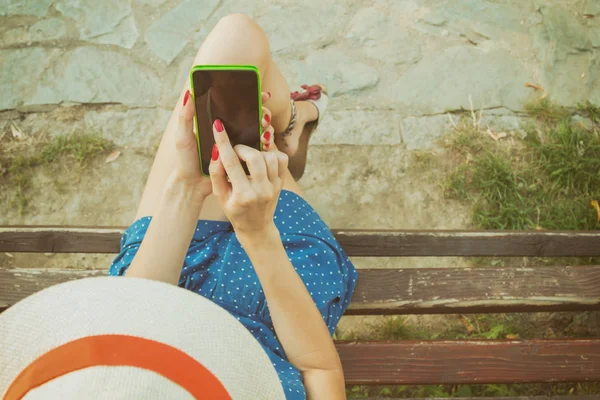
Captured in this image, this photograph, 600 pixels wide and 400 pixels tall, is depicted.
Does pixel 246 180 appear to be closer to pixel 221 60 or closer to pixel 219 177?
pixel 219 177

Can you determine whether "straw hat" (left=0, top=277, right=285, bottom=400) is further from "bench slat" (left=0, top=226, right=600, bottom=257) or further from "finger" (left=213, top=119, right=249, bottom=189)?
"bench slat" (left=0, top=226, right=600, bottom=257)

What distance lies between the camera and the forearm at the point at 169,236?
1545 mm

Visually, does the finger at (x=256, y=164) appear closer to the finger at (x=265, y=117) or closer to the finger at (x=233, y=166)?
the finger at (x=233, y=166)

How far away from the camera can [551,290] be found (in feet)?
6.55

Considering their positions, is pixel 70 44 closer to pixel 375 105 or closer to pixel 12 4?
pixel 12 4

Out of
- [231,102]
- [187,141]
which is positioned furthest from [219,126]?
[187,141]

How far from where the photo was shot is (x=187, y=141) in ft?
4.80

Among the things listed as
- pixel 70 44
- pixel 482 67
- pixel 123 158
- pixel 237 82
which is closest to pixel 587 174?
pixel 482 67

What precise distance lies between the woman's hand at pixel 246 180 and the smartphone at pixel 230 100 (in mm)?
50

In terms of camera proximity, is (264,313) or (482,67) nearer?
(264,313)

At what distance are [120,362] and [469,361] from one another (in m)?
1.48

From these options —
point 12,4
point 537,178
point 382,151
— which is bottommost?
point 537,178

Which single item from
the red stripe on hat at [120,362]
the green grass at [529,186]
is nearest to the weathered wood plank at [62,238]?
the green grass at [529,186]

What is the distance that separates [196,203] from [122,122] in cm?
169
